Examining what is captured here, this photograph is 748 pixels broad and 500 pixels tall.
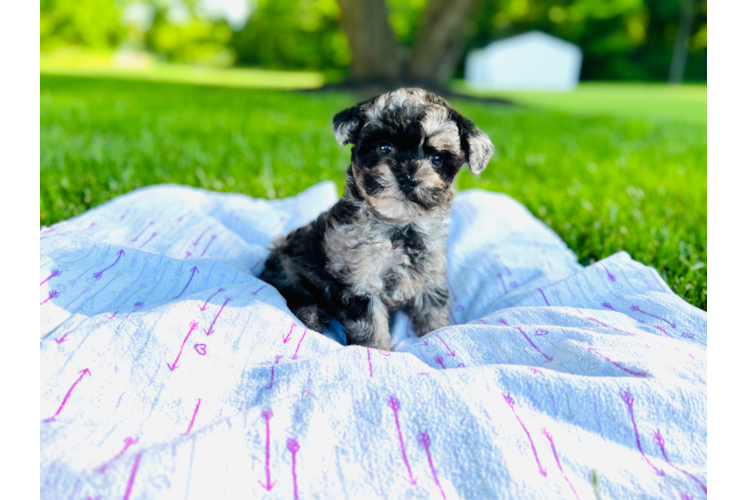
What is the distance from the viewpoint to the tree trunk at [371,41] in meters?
17.4

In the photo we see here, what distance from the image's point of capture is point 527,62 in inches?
1908

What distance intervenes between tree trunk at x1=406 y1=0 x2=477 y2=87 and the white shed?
94.1ft

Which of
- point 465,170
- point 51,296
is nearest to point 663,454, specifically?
point 51,296

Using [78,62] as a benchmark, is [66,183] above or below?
below

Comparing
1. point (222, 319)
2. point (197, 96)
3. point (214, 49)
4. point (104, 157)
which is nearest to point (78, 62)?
point (214, 49)

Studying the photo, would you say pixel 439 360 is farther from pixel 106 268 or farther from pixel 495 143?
pixel 495 143

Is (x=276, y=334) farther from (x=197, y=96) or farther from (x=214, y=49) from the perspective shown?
(x=214, y=49)

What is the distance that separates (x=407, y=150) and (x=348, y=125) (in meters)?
0.43

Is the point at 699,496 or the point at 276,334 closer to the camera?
the point at 699,496

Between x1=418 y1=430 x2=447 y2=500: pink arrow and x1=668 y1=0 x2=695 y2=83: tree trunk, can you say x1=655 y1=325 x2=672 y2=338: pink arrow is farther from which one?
x1=668 y1=0 x2=695 y2=83: tree trunk

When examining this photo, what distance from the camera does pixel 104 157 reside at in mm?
6965

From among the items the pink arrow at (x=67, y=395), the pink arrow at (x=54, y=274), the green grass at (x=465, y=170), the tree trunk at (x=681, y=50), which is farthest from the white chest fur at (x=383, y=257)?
the tree trunk at (x=681, y=50)
